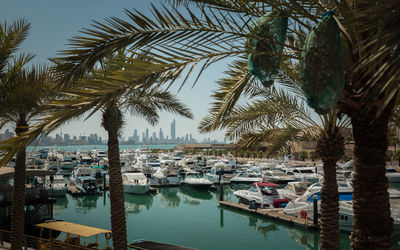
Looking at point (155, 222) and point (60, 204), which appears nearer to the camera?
point (155, 222)

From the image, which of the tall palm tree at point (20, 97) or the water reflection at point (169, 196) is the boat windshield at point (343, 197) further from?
the tall palm tree at point (20, 97)

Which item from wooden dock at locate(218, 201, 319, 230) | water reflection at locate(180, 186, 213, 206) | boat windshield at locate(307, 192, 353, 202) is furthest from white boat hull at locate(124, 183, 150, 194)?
boat windshield at locate(307, 192, 353, 202)

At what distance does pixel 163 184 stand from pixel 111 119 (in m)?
32.0

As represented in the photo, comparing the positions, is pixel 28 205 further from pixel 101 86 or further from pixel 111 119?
pixel 101 86

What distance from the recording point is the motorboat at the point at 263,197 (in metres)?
27.5

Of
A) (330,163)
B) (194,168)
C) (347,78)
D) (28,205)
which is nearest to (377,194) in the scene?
(347,78)

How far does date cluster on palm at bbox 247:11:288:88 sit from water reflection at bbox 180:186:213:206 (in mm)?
30191

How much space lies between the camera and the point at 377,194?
13.8 ft

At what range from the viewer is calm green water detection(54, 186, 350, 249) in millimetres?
20844

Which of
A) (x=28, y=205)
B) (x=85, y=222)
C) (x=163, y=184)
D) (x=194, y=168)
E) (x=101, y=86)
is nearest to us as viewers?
(x=101, y=86)

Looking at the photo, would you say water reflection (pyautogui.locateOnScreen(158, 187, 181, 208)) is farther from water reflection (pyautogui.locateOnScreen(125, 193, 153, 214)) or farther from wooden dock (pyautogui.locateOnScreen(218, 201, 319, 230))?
wooden dock (pyautogui.locateOnScreen(218, 201, 319, 230))

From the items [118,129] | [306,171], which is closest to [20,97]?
[118,129]

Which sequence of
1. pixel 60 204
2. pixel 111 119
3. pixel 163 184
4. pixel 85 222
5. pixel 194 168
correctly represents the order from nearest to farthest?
pixel 111 119, pixel 85 222, pixel 60 204, pixel 163 184, pixel 194 168

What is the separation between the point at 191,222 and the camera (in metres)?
26.4
